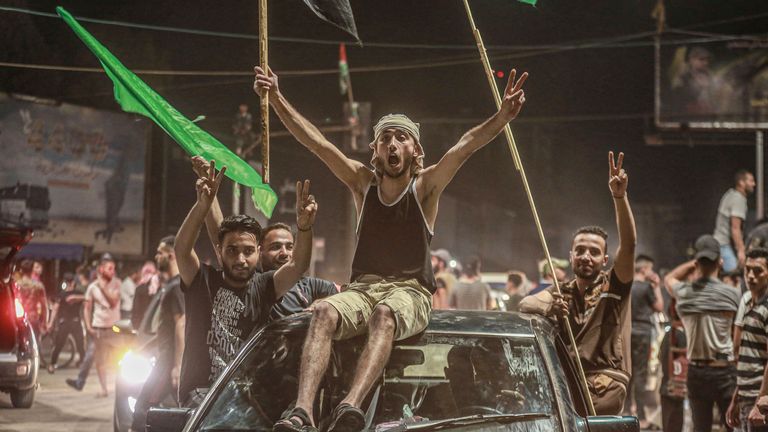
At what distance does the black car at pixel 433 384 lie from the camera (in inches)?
166

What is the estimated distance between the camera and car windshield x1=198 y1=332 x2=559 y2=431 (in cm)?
428

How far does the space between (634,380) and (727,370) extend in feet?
11.5

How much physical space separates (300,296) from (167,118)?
1.33 meters

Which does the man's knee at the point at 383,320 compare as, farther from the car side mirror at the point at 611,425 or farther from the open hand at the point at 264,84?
the open hand at the point at 264,84

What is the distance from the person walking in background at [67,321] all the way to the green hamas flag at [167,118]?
13.5m

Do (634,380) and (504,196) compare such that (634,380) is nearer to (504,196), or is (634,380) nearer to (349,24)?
(349,24)

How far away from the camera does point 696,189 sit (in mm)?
73438

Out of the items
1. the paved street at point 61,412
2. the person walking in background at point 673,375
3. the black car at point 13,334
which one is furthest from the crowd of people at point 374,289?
the paved street at point 61,412

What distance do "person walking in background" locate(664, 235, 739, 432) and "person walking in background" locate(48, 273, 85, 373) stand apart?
1295cm

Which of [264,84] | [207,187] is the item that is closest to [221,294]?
[207,187]

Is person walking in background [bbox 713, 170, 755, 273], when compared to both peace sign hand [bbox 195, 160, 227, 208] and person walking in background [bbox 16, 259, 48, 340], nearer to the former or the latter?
peace sign hand [bbox 195, 160, 227, 208]

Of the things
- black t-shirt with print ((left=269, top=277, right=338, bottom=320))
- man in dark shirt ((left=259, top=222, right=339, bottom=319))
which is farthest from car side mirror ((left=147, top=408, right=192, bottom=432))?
man in dark shirt ((left=259, top=222, right=339, bottom=319))

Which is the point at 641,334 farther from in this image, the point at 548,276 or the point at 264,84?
the point at 264,84

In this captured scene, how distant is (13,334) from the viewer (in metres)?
11.9
